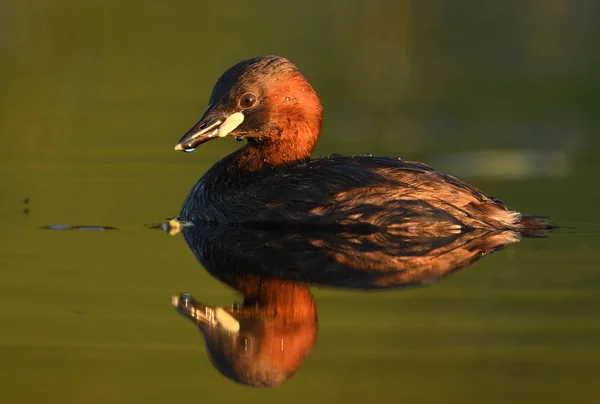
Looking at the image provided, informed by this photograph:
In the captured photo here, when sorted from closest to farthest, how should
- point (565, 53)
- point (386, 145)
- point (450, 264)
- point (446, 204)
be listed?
point (450, 264) → point (446, 204) → point (386, 145) → point (565, 53)

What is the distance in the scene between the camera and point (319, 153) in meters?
11.4

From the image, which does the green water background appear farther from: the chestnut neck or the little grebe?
the chestnut neck

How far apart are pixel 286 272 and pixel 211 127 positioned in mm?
1998

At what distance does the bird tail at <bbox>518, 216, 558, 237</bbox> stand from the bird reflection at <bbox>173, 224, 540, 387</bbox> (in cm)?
12

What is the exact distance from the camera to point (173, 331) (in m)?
5.51

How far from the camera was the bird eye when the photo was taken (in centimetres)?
843

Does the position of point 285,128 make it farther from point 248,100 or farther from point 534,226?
point 534,226

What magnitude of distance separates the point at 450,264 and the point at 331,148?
482 cm

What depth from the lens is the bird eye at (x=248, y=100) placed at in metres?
8.43

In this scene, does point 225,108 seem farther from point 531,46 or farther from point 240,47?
point 531,46

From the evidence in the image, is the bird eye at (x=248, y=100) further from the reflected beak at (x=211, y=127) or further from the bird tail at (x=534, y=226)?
the bird tail at (x=534, y=226)

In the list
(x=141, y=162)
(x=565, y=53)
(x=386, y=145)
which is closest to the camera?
(x=141, y=162)

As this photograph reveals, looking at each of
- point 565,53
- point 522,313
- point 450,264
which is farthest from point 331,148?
point 565,53

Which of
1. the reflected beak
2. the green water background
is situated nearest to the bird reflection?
the green water background
